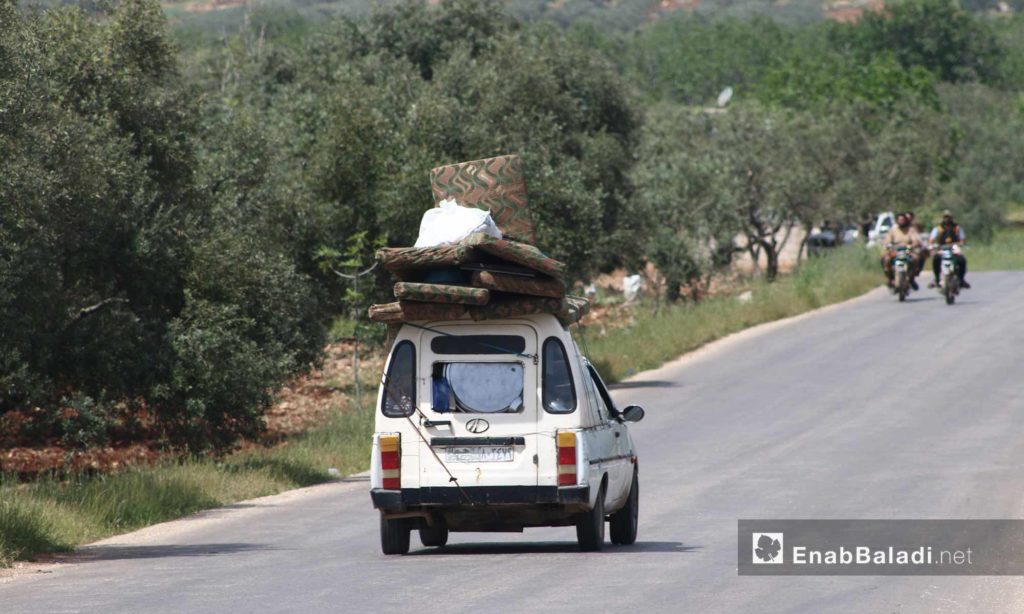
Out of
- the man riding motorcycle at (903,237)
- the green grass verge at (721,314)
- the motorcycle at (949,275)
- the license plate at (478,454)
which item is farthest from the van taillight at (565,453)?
the motorcycle at (949,275)

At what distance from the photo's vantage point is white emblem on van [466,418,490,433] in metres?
12.4

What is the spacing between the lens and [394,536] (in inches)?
508

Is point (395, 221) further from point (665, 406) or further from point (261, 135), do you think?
point (665, 406)

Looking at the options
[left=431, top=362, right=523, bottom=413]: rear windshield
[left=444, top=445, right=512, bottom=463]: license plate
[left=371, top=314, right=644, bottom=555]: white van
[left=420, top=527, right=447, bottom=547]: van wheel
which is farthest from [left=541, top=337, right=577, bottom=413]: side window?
[left=420, top=527, right=447, bottom=547]: van wheel

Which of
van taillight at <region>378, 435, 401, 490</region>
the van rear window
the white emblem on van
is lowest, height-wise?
van taillight at <region>378, 435, 401, 490</region>

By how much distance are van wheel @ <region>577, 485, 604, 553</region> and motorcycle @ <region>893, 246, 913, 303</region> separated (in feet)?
91.5

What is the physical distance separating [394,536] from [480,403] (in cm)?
140

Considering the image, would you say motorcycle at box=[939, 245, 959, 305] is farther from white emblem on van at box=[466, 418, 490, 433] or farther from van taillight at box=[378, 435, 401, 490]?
van taillight at box=[378, 435, 401, 490]

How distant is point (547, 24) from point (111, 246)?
24309mm

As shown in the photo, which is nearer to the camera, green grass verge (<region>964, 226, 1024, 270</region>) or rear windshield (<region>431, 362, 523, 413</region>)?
rear windshield (<region>431, 362, 523, 413</region>)

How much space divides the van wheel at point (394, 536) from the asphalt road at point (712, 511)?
1.01 feet

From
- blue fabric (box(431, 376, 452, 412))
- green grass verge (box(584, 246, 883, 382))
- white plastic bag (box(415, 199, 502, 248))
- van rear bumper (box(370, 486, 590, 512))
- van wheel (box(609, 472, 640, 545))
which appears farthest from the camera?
green grass verge (box(584, 246, 883, 382))

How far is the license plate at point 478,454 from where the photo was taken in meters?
12.4

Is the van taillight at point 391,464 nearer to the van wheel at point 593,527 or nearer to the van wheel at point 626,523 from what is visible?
the van wheel at point 593,527
